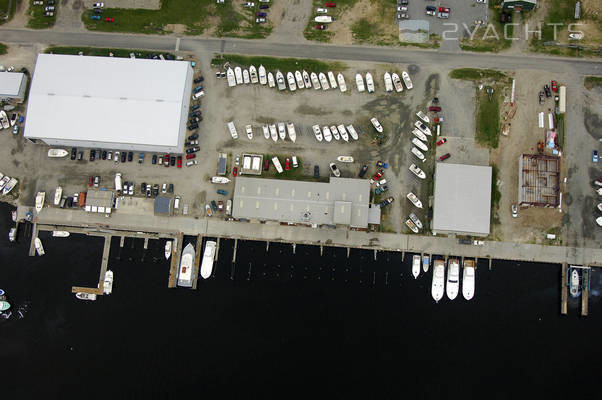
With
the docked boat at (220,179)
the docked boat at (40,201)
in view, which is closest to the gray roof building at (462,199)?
the docked boat at (220,179)

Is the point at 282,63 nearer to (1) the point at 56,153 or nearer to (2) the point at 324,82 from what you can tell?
(2) the point at 324,82

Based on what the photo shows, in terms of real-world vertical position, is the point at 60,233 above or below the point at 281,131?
below

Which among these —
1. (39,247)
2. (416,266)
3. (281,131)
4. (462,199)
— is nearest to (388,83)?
(281,131)

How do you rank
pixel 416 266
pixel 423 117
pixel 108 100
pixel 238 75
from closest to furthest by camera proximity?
1. pixel 416 266
2. pixel 108 100
3. pixel 423 117
4. pixel 238 75

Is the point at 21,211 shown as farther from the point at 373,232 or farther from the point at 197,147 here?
the point at 373,232

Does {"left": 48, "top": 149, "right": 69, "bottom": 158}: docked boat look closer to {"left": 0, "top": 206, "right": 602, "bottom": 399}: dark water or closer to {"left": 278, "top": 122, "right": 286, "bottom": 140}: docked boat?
{"left": 0, "top": 206, "right": 602, "bottom": 399}: dark water

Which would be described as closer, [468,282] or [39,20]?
[468,282]

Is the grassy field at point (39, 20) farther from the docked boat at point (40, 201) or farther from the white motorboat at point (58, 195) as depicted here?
the docked boat at point (40, 201)
